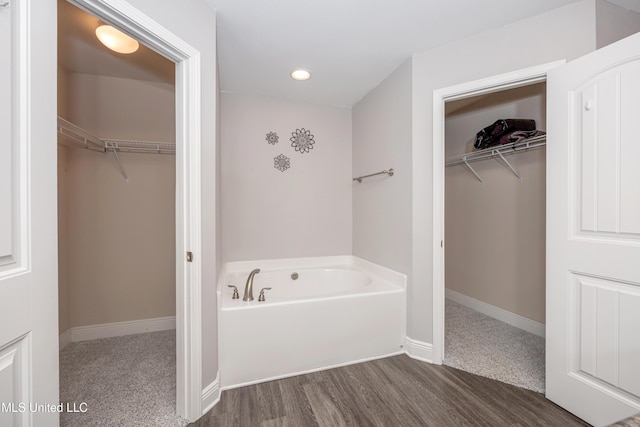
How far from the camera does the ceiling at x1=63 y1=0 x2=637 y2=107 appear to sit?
1.61 metres

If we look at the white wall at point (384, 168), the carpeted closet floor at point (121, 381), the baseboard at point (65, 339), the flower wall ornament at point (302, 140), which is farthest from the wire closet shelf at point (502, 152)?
the baseboard at point (65, 339)

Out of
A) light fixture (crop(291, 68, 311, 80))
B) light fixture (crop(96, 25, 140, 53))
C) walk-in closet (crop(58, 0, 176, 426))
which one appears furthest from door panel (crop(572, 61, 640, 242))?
walk-in closet (crop(58, 0, 176, 426))

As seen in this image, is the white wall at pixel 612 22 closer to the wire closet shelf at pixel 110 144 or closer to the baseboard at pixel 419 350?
the baseboard at pixel 419 350

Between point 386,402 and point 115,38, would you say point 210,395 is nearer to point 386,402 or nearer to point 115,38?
point 386,402

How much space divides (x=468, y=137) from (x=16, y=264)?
3616 millimetres

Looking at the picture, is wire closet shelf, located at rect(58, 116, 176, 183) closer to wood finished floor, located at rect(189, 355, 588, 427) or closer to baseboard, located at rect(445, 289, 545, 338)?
wood finished floor, located at rect(189, 355, 588, 427)

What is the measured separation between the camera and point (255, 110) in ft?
9.18

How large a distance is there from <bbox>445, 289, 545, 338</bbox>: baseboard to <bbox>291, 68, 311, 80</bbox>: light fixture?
115 inches

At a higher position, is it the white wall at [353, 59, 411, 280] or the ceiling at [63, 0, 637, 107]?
the ceiling at [63, 0, 637, 107]

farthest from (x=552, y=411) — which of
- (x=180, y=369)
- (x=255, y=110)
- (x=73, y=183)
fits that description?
(x=73, y=183)

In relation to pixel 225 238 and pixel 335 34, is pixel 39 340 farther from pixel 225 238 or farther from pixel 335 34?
pixel 335 34

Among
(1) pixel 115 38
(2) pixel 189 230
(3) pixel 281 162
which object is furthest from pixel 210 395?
(1) pixel 115 38

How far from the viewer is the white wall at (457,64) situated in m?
1.58

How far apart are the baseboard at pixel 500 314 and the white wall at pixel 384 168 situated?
134 centimetres
